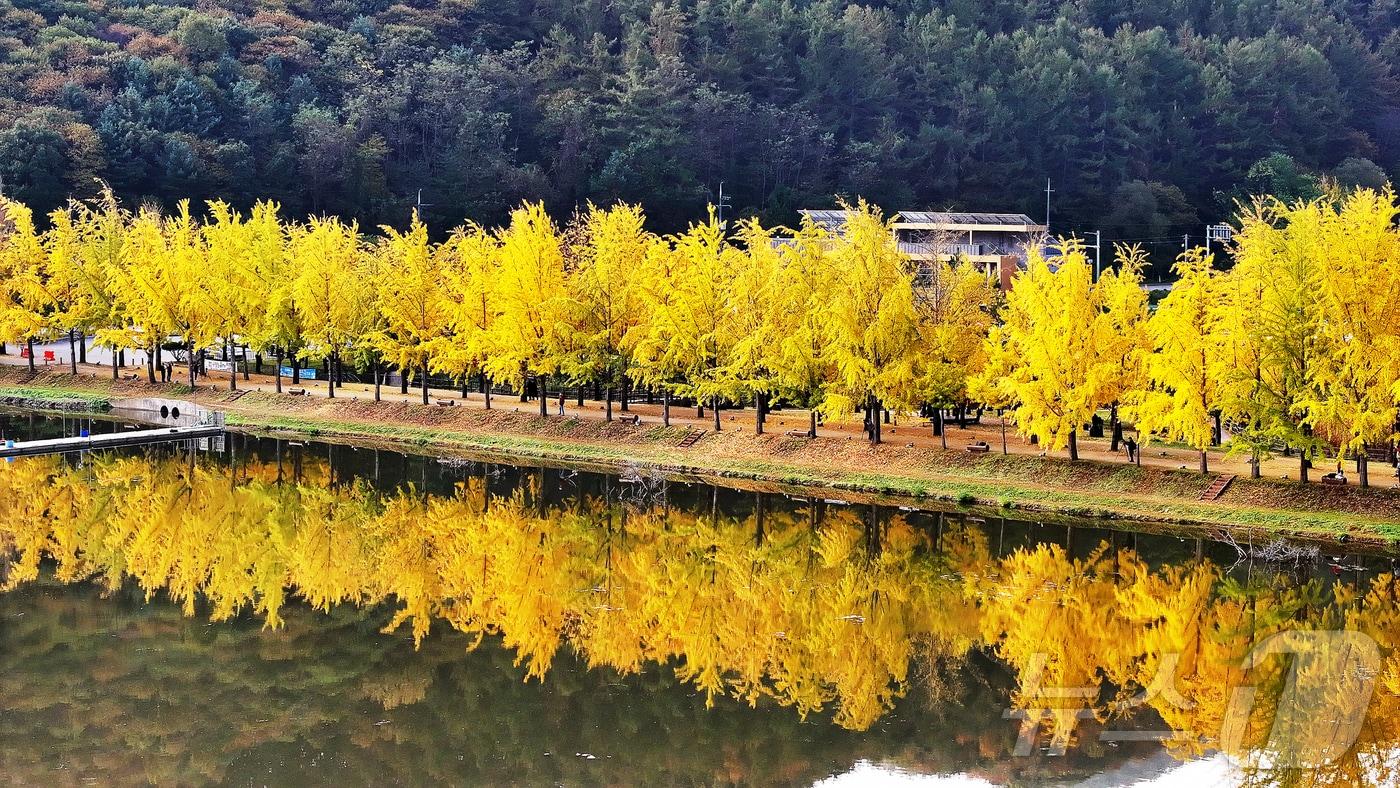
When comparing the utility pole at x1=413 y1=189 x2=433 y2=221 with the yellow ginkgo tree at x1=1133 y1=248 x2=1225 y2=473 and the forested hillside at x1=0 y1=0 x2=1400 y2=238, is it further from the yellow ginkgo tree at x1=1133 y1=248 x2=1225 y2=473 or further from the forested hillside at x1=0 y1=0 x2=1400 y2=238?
the yellow ginkgo tree at x1=1133 y1=248 x2=1225 y2=473

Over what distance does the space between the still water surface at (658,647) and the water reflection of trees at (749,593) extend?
8cm

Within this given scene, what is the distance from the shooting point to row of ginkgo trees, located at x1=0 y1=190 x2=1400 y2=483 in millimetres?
34906

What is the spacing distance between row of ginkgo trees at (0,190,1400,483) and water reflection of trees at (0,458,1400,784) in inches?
195

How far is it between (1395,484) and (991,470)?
904 cm

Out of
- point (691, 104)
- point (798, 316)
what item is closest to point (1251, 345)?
point (798, 316)

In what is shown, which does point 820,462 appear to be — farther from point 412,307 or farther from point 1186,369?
point 412,307

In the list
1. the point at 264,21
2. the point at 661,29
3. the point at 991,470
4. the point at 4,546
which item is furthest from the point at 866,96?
the point at 4,546

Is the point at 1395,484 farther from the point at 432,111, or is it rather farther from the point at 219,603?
the point at 432,111

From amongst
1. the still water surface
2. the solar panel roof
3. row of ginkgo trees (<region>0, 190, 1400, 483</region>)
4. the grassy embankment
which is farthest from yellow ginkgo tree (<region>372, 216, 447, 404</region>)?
the solar panel roof

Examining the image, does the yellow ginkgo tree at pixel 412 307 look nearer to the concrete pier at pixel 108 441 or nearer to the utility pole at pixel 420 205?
the concrete pier at pixel 108 441

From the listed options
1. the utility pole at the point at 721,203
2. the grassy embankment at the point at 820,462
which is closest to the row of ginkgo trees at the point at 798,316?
the grassy embankment at the point at 820,462

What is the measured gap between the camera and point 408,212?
90000 millimetres

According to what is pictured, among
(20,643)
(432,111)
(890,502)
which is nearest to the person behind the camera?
(20,643)

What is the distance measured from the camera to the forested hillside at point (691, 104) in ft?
292
